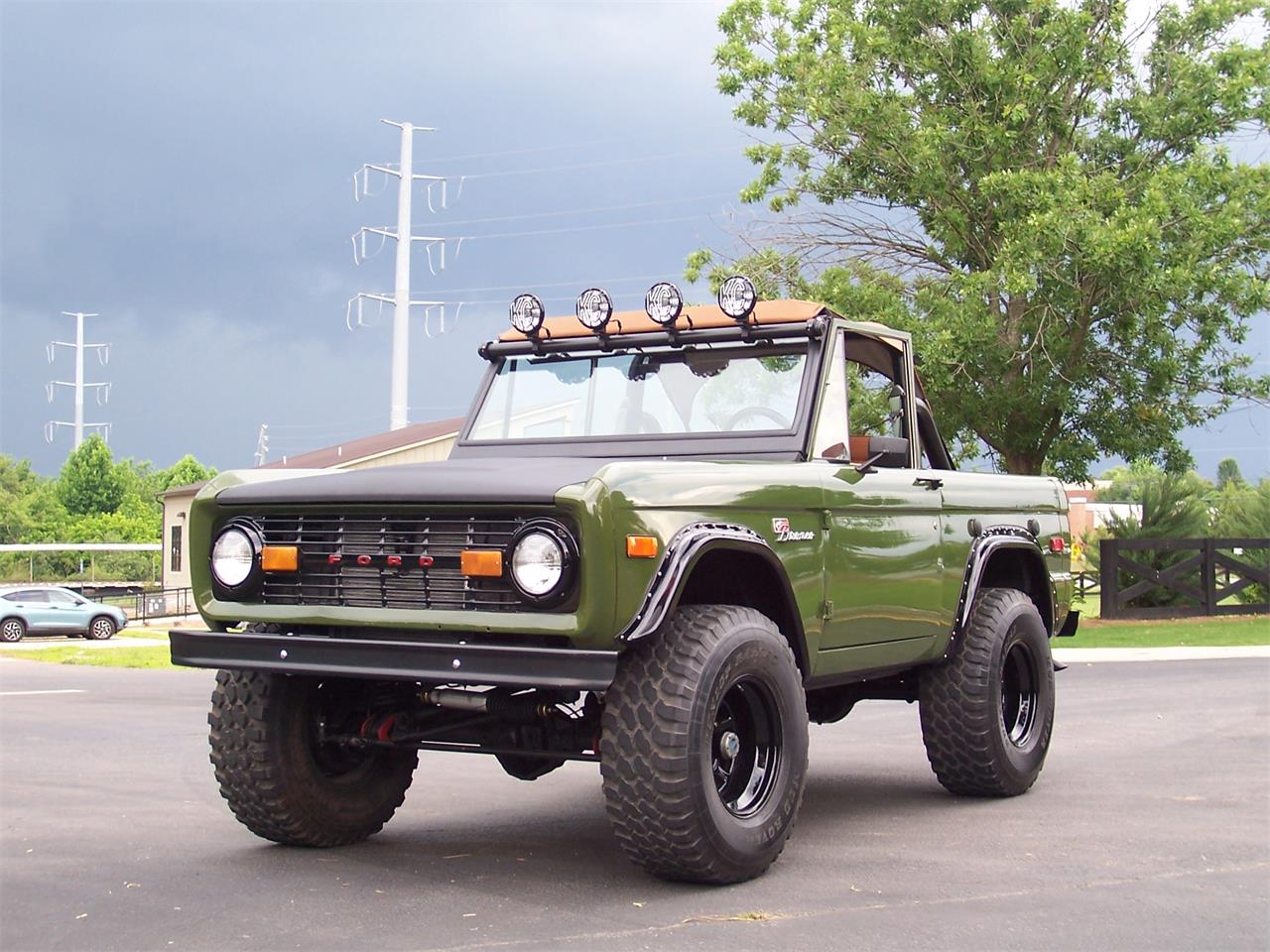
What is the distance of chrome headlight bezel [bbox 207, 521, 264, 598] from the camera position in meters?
6.21

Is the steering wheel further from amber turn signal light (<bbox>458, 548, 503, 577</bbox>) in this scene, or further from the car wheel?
the car wheel

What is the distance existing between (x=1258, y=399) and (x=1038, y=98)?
20.8 feet

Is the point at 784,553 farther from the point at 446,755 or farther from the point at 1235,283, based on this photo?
the point at 1235,283

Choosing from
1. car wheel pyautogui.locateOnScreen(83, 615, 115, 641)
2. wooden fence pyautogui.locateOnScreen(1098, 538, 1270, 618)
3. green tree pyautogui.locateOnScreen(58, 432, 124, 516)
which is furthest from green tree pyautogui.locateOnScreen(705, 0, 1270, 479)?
green tree pyautogui.locateOnScreen(58, 432, 124, 516)

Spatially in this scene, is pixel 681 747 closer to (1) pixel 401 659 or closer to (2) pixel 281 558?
(1) pixel 401 659

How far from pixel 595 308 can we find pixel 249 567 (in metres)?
2.23

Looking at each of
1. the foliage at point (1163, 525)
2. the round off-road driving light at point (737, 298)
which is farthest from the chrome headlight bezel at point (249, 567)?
the foliage at point (1163, 525)

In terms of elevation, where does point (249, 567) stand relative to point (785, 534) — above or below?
below

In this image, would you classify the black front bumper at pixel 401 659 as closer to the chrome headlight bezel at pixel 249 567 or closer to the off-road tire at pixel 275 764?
the chrome headlight bezel at pixel 249 567

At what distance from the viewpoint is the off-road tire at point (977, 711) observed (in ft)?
26.0

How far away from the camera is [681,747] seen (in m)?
5.43

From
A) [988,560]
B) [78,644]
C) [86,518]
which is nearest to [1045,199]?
[988,560]

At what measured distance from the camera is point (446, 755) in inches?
422

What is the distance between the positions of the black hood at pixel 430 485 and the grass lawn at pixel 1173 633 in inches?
692
